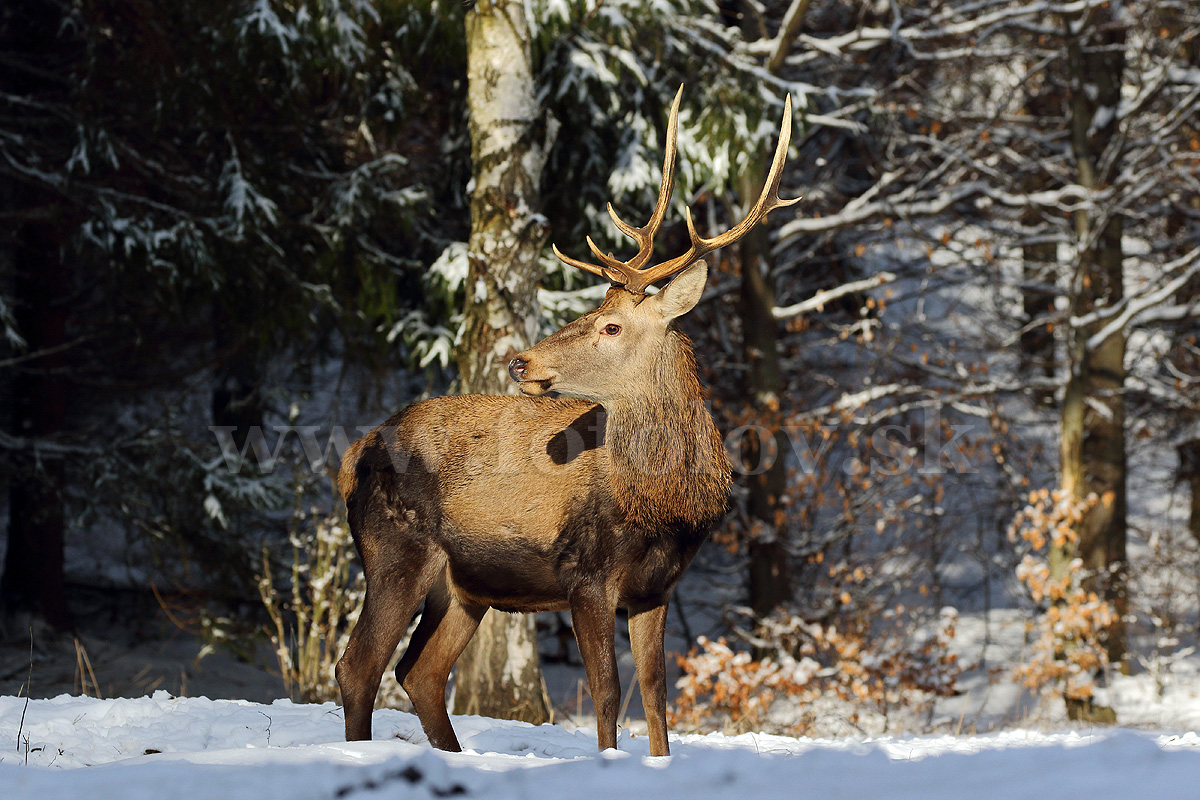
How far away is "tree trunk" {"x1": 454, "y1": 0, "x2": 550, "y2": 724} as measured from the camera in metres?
5.93

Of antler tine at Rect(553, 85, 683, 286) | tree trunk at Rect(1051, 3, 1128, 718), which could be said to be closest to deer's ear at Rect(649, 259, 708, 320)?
antler tine at Rect(553, 85, 683, 286)

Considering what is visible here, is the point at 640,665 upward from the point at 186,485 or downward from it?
downward

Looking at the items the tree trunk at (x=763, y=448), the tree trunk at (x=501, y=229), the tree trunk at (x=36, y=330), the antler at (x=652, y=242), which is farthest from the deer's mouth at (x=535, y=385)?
the tree trunk at (x=36, y=330)

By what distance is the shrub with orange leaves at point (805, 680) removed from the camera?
7.98 m

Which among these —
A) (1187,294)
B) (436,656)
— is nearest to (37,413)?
(436,656)

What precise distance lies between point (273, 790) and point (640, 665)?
1597 mm

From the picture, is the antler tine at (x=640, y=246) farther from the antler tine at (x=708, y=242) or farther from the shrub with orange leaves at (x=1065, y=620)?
the shrub with orange leaves at (x=1065, y=620)

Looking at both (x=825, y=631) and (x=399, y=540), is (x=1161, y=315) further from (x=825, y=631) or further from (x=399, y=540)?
(x=399, y=540)

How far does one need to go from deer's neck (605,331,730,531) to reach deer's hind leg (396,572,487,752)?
2.90ft

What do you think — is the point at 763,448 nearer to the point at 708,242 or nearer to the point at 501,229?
the point at 501,229

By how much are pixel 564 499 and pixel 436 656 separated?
870 mm

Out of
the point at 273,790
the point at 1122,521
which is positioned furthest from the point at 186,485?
the point at 1122,521

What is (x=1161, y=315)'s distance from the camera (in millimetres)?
9430

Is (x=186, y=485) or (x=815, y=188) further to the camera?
(x=815, y=188)
